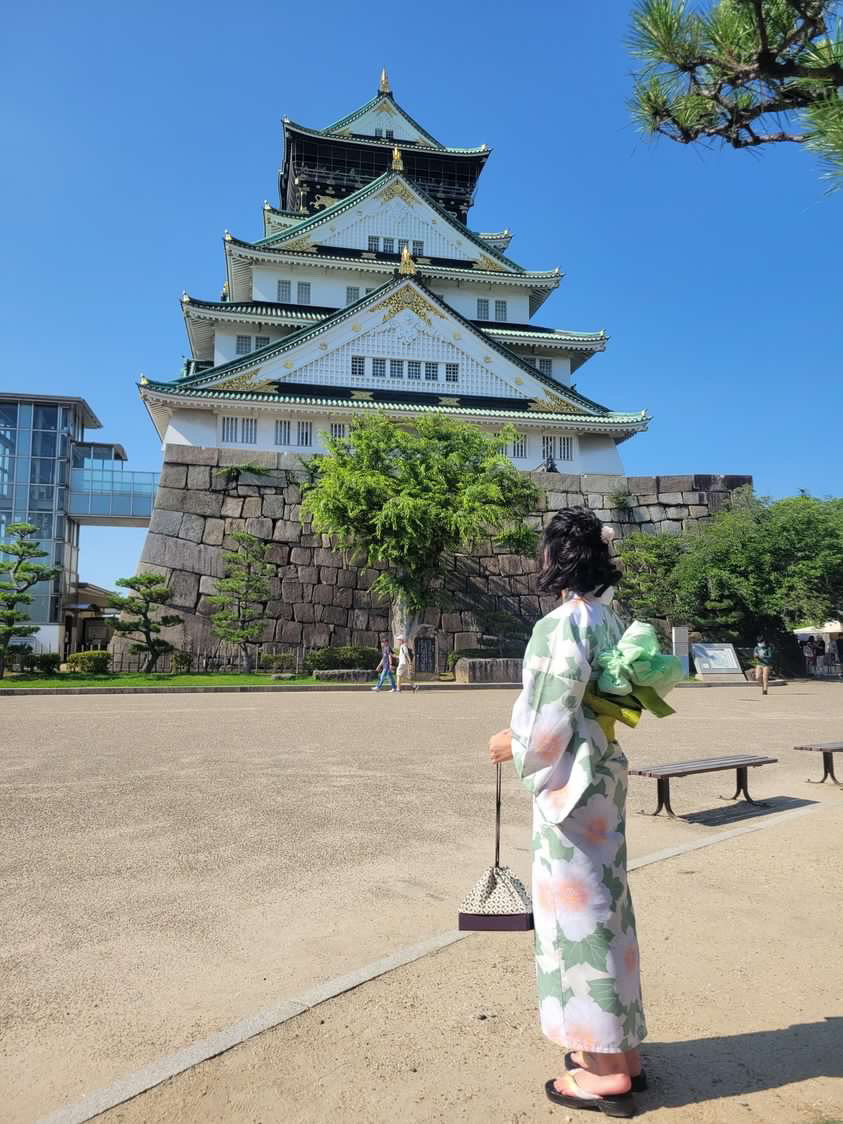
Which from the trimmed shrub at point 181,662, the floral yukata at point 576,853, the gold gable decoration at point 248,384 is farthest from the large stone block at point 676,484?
the floral yukata at point 576,853

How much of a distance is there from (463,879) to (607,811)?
7.89ft

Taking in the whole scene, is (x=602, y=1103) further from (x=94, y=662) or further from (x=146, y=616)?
(x=94, y=662)

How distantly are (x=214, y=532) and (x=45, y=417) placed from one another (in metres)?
12.1

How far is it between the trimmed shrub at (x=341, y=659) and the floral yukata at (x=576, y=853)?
66.4ft

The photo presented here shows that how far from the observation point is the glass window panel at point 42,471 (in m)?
32.3

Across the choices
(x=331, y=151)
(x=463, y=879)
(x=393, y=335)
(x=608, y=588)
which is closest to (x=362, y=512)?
(x=393, y=335)

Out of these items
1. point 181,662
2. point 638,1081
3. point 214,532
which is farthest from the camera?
point 214,532

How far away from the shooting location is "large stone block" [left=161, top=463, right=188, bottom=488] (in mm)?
25781

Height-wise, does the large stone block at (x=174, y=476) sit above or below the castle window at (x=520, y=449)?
below

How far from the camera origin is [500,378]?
30.1 meters

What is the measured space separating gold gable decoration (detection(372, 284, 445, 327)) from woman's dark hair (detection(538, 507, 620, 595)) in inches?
1109

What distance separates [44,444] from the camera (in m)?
32.6

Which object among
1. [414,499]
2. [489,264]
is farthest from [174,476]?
[489,264]

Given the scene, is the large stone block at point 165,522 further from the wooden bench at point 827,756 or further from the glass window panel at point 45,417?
the wooden bench at point 827,756
